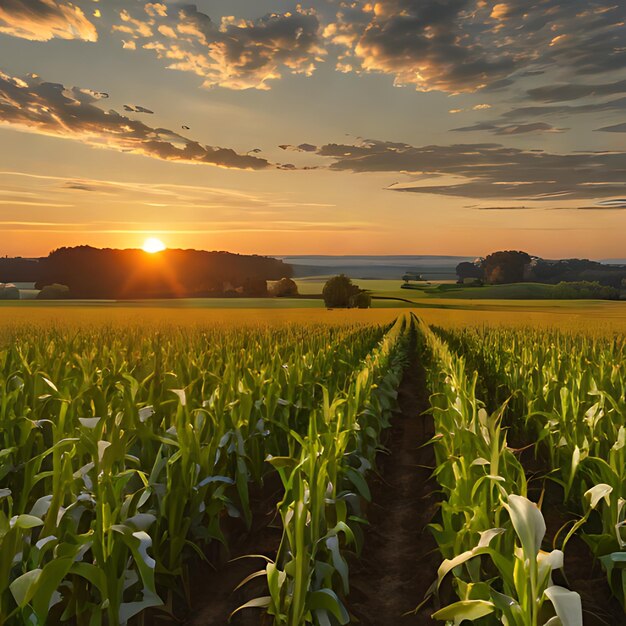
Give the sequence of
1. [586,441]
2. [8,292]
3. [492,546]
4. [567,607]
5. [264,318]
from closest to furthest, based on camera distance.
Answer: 1. [567,607]
2. [492,546]
3. [586,441]
4. [264,318]
5. [8,292]

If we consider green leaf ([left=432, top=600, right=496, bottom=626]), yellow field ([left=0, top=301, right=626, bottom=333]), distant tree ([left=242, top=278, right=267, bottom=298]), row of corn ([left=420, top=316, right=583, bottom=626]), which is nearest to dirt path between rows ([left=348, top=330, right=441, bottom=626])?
row of corn ([left=420, top=316, right=583, bottom=626])

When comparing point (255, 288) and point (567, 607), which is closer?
point (567, 607)

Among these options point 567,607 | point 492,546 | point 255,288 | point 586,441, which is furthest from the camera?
point 255,288

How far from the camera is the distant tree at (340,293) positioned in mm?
84188

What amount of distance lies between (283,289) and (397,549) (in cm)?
10967

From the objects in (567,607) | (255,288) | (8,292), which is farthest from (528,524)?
(255,288)

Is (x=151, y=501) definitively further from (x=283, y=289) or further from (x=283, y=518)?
(x=283, y=289)

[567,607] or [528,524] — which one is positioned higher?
[528,524]

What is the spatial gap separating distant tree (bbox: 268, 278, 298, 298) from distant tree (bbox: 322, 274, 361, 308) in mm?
25917

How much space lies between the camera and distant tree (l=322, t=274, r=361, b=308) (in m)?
84.2

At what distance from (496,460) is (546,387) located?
442 cm

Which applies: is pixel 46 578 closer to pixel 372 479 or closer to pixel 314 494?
pixel 314 494

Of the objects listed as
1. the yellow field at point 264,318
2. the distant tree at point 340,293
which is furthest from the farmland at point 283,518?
the distant tree at point 340,293

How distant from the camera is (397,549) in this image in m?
5.02
